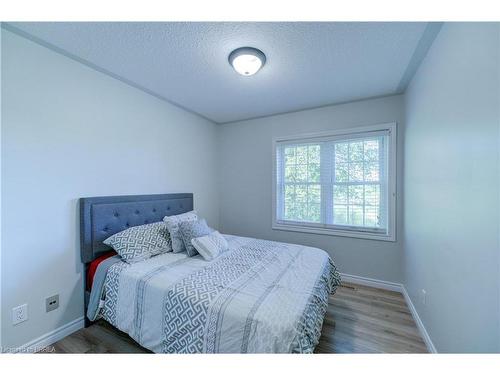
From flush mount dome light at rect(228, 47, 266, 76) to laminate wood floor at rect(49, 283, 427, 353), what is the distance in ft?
7.77

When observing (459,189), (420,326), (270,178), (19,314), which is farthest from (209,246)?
(420,326)

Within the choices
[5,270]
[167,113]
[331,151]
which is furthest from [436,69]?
[5,270]

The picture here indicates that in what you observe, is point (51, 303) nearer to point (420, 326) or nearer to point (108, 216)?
point (108, 216)

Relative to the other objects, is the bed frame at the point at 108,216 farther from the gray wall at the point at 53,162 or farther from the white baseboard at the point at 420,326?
the white baseboard at the point at 420,326

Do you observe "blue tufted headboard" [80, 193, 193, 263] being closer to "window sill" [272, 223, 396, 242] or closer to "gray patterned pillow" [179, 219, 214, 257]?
"gray patterned pillow" [179, 219, 214, 257]

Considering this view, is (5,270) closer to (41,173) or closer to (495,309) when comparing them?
(41,173)

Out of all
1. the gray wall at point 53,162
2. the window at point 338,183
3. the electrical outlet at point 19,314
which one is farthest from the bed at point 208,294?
→ the window at point 338,183

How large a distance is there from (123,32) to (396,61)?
2242mm

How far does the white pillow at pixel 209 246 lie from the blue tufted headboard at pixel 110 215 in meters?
0.77

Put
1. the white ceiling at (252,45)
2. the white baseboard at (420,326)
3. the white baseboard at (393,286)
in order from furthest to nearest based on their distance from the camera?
the white baseboard at (393,286)
the white baseboard at (420,326)
the white ceiling at (252,45)

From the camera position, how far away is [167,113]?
2.63m

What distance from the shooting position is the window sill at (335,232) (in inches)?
98.9

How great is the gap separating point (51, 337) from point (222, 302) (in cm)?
159

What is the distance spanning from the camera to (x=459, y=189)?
1191 millimetres
